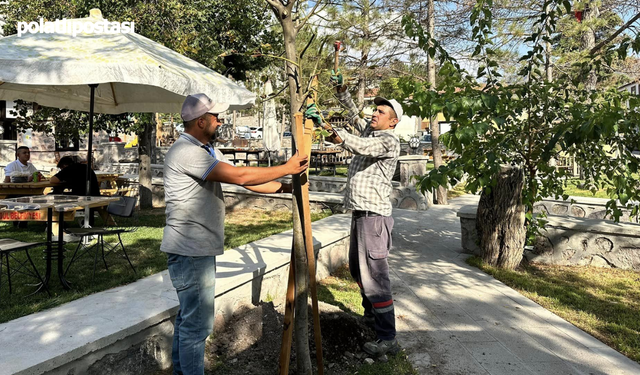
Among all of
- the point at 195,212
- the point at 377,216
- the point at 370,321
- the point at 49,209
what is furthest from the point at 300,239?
the point at 49,209

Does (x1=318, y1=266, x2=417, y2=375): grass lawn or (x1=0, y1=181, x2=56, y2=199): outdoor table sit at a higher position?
(x1=0, y1=181, x2=56, y2=199): outdoor table

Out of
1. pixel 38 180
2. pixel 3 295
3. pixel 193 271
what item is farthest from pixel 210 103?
pixel 38 180

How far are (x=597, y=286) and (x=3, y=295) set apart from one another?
6030mm

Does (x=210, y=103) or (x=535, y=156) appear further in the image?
(x=535, y=156)

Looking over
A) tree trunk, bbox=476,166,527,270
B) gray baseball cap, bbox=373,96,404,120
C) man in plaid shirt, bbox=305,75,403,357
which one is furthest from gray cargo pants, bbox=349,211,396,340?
tree trunk, bbox=476,166,527,270

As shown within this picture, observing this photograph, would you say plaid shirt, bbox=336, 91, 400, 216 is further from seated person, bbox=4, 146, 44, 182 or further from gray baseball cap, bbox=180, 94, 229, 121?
seated person, bbox=4, 146, 44, 182

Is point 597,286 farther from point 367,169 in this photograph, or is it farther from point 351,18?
point 351,18

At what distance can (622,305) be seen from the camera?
4.62 m

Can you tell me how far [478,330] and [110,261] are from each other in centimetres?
393

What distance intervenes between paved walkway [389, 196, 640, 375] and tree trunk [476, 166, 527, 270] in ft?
1.31

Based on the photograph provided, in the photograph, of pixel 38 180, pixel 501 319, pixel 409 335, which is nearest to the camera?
pixel 409 335

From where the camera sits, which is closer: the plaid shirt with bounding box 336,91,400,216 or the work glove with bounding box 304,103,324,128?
the work glove with bounding box 304,103,324,128

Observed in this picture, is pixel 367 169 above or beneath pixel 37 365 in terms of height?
above

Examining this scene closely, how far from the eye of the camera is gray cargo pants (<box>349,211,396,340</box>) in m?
3.42
